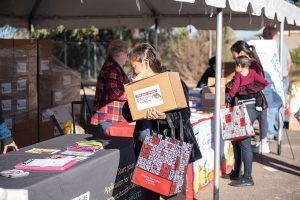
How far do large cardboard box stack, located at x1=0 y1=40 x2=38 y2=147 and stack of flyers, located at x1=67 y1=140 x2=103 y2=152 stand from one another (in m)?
2.78

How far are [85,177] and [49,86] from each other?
4.12m

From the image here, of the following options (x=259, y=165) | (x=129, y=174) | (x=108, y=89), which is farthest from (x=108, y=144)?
(x=259, y=165)

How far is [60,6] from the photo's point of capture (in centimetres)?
932

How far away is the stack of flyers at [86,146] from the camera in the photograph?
148 inches

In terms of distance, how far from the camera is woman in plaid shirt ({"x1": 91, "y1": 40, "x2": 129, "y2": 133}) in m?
5.61

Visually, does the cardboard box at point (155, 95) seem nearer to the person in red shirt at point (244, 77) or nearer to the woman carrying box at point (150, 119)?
the woman carrying box at point (150, 119)

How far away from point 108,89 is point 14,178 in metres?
2.80

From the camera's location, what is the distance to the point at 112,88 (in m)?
5.61

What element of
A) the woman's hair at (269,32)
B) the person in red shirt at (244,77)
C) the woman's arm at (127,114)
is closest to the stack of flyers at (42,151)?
the woman's arm at (127,114)

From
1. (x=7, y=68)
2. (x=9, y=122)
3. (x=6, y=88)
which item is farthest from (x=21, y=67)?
(x=9, y=122)

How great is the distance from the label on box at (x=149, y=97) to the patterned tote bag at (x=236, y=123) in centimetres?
245

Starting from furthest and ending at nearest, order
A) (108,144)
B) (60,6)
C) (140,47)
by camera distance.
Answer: (60,6)
(108,144)
(140,47)

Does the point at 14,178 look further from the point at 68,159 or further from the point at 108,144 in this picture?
the point at 108,144

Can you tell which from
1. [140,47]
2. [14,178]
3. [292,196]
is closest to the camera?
[14,178]
